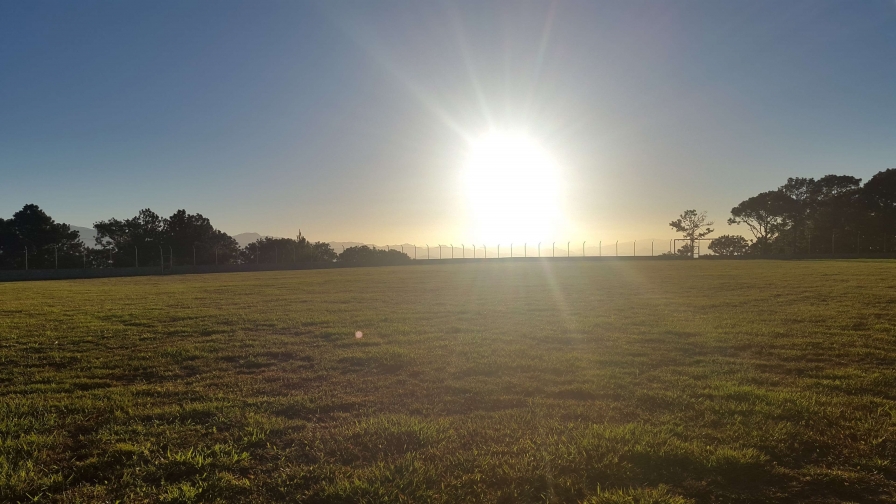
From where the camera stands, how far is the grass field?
3395 millimetres

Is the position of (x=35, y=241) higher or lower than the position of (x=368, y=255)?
higher

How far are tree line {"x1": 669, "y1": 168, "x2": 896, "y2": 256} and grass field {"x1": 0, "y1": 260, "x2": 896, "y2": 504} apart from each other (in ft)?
194

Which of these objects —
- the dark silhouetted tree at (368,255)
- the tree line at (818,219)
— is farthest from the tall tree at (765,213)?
the dark silhouetted tree at (368,255)

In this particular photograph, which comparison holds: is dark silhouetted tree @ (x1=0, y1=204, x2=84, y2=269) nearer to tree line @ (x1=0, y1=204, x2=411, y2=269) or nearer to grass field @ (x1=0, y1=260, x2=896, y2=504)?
tree line @ (x1=0, y1=204, x2=411, y2=269)

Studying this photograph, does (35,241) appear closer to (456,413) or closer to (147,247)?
(147,247)

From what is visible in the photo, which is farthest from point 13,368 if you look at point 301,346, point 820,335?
point 820,335

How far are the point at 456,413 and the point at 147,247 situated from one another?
69280 mm

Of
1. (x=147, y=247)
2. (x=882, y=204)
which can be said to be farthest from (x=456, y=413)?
(x=882, y=204)

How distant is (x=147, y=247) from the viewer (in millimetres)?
61250

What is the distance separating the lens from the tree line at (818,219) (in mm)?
54188

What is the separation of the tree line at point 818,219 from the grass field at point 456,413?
59.1m

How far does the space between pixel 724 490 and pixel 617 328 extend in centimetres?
684

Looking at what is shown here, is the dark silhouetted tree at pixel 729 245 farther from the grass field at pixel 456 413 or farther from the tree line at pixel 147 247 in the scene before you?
the grass field at pixel 456 413

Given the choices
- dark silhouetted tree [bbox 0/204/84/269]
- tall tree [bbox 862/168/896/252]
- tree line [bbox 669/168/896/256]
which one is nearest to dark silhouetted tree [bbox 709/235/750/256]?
tree line [bbox 669/168/896/256]
